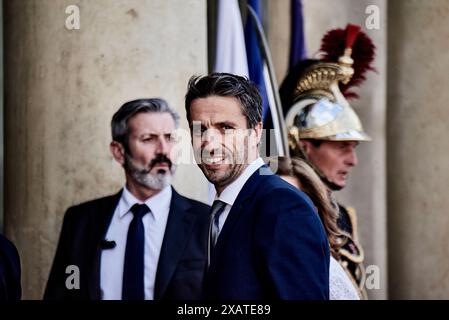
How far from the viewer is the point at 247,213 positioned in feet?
12.9

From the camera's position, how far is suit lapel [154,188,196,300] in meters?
4.48

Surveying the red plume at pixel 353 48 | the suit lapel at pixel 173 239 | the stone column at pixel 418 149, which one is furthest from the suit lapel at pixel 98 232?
the stone column at pixel 418 149

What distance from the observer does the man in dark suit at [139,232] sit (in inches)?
177

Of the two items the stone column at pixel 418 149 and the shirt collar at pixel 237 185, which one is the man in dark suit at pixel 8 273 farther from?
the stone column at pixel 418 149

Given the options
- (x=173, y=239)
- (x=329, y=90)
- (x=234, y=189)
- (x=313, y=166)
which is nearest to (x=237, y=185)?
(x=234, y=189)

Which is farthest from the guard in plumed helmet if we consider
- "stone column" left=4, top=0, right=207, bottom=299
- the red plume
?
"stone column" left=4, top=0, right=207, bottom=299

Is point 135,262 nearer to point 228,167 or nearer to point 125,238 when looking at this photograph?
point 125,238

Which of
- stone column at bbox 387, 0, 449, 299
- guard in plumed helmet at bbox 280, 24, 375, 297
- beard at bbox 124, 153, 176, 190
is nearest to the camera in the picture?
beard at bbox 124, 153, 176, 190

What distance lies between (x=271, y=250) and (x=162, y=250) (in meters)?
0.88

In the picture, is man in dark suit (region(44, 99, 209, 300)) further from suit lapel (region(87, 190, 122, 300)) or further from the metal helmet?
the metal helmet

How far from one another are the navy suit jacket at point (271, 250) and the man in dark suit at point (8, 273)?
0.88m
